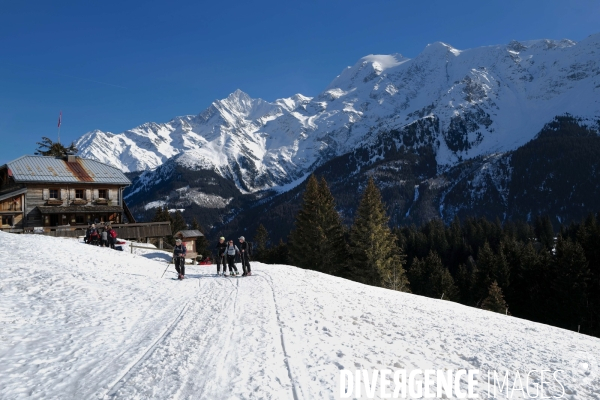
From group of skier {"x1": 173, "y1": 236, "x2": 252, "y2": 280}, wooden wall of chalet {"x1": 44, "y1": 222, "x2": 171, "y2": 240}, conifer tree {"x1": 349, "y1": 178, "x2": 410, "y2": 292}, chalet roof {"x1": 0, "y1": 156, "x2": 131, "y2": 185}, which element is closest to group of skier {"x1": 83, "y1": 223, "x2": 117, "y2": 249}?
wooden wall of chalet {"x1": 44, "y1": 222, "x2": 171, "y2": 240}

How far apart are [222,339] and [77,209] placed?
3830cm

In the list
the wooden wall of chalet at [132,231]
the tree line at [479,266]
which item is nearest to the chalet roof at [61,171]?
the wooden wall of chalet at [132,231]

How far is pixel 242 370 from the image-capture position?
25.2 ft

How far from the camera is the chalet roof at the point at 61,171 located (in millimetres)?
39188

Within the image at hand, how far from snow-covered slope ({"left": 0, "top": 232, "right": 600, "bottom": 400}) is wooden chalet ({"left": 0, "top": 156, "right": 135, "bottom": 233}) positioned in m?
25.2

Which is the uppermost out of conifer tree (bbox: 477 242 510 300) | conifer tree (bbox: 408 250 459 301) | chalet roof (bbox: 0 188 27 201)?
chalet roof (bbox: 0 188 27 201)

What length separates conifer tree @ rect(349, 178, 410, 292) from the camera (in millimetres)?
36094

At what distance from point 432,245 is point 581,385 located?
98.8m

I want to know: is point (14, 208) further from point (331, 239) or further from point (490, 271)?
point (490, 271)

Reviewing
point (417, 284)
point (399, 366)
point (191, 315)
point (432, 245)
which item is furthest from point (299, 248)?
point (432, 245)

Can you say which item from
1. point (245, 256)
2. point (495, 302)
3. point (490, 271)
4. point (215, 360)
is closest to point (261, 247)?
point (490, 271)

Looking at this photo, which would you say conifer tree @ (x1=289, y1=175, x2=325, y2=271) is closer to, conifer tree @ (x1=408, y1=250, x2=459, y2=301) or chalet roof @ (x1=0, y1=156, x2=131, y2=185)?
chalet roof @ (x1=0, y1=156, x2=131, y2=185)

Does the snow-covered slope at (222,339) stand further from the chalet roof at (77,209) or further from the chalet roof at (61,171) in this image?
the chalet roof at (61,171)

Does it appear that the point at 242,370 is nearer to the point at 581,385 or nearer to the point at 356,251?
the point at 581,385
